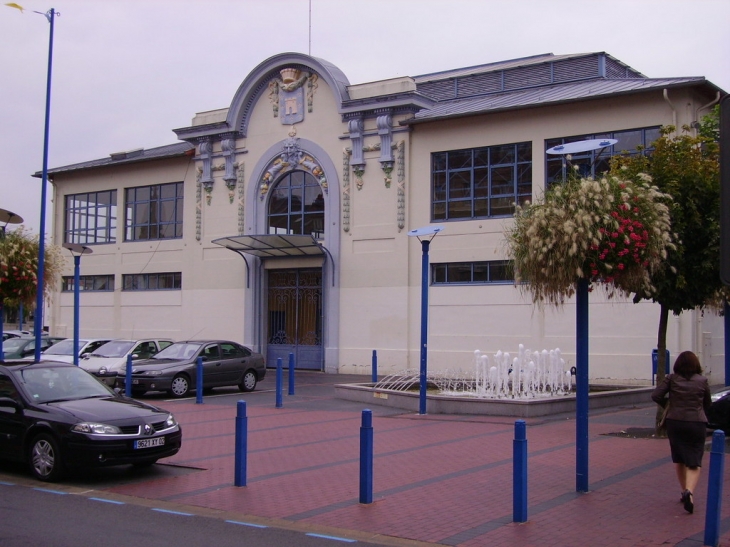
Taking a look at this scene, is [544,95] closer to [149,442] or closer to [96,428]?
[149,442]

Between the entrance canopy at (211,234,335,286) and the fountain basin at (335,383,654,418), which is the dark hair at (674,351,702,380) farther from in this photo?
the entrance canopy at (211,234,335,286)

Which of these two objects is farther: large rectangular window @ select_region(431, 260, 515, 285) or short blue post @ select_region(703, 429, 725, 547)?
large rectangular window @ select_region(431, 260, 515, 285)

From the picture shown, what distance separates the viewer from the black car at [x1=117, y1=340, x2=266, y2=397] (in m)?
21.0

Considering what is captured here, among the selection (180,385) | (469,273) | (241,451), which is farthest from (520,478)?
(469,273)

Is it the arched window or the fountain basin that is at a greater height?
the arched window

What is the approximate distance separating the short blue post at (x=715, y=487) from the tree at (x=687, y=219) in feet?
19.0

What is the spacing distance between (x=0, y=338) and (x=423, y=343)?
8.89 meters

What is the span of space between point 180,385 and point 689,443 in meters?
15.2

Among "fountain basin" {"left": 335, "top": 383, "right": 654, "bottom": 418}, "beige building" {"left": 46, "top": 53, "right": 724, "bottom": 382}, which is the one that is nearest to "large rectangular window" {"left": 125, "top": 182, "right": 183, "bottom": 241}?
"beige building" {"left": 46, "top": 53, "right": 724, "bottom": 382}

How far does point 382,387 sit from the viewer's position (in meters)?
20.5

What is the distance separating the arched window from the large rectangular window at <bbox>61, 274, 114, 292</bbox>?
9.44 meters

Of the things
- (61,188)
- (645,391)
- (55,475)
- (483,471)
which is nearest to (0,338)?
(55,475)

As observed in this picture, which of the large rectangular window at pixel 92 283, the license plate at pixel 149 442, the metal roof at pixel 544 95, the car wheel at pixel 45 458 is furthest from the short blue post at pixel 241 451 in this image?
the large rectangular window at pixel 92 283

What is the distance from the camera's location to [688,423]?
8727 millimetres
